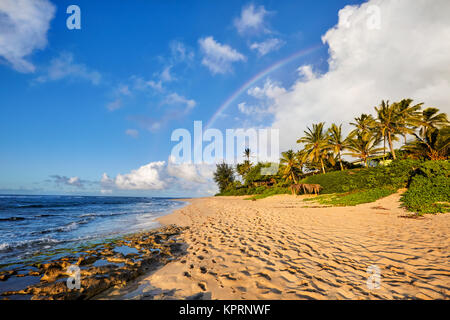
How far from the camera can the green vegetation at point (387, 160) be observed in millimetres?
10211

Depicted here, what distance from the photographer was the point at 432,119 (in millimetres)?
20344

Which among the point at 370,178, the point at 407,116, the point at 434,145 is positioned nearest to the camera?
the point at 370,178

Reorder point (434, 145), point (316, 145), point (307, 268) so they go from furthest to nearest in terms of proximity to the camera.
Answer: point (316, 145) → point (434, 145) → point (307, 268)

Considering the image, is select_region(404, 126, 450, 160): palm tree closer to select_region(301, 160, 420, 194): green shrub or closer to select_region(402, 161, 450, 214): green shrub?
select_region(301, 160, 420, 194): green shrub

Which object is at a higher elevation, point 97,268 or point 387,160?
point 387,160

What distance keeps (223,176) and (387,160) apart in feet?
153

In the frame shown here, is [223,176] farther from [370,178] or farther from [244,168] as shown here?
[370,178]

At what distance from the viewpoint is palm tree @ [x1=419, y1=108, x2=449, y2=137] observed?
773 inches

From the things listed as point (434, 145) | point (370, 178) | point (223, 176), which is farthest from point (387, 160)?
point (223, 176)

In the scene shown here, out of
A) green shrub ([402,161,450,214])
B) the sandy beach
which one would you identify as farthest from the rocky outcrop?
green shrub ([402,161,450,214])

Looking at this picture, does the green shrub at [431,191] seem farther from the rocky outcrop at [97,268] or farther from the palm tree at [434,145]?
the rocky outcrop at [97,268]

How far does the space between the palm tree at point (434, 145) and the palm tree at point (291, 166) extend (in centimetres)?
1426
